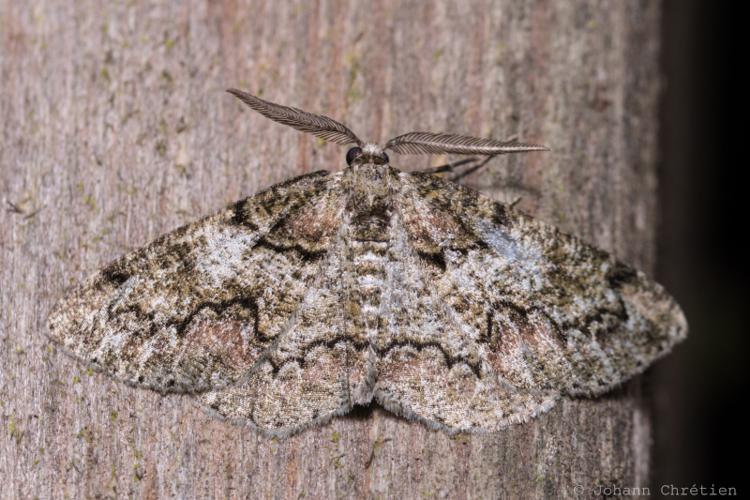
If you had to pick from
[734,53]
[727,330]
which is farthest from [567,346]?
[734,53]

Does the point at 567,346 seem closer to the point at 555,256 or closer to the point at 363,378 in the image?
the point at 555,256

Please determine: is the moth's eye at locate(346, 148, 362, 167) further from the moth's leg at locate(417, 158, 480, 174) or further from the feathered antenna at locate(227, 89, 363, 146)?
the moth's leg at locate(417, 158, 480, 174)

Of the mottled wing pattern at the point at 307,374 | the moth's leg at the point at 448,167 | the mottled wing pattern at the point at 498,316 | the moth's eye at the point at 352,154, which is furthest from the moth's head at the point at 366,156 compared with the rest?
the mottled wing pattern at the point at 307,374

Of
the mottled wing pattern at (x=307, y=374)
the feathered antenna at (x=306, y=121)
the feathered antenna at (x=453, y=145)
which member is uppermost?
the feathered antenna at (x=306, y=121)

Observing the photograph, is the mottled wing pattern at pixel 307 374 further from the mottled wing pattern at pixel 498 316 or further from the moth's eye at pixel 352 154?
the moth's eye at pixel 352 154

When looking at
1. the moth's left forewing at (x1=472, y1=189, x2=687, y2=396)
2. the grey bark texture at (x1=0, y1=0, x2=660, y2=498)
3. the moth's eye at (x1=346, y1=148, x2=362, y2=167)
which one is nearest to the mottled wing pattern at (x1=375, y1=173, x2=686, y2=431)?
the moth's left forewing at (x1=472, y1=189, x2=687, y2=396)
